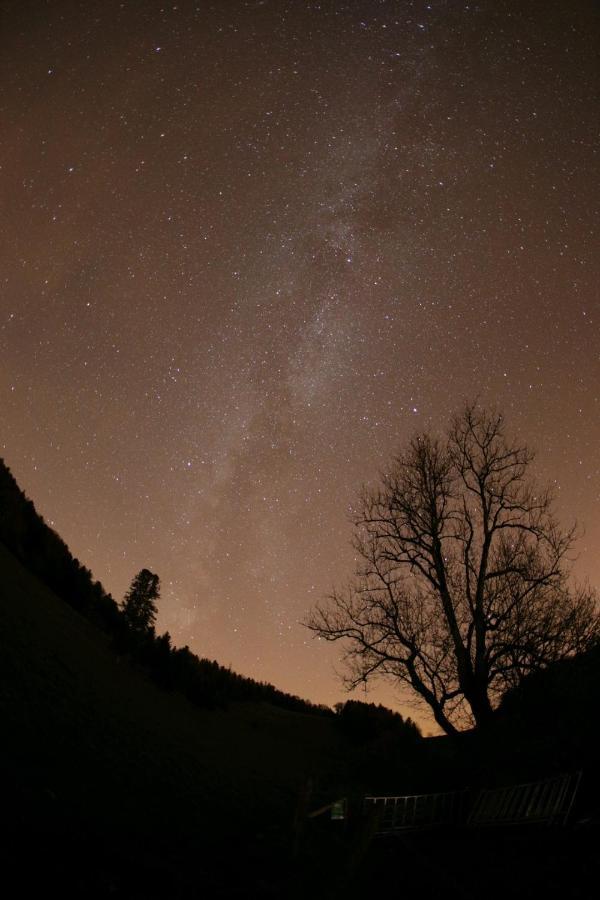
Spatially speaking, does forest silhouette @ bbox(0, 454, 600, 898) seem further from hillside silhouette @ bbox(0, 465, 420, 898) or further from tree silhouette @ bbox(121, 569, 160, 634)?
tree silhouette @ bbox(121, 569, 160, 634)

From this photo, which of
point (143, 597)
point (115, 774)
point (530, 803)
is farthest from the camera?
point (143, 597)

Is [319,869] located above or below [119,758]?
above

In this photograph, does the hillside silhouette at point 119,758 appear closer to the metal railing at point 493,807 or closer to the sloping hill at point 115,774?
the sloping hill at point 115,774

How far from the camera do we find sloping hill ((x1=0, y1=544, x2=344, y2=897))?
5246mm

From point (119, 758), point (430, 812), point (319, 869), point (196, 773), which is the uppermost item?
point (430, 812)

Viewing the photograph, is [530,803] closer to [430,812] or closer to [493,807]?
[493,807]

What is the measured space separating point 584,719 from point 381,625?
4.91m

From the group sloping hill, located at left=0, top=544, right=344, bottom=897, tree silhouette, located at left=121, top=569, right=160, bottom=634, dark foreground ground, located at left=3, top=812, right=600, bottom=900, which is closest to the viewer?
dark foreground ground, located at left=3, top=812, right=600, bottom=900

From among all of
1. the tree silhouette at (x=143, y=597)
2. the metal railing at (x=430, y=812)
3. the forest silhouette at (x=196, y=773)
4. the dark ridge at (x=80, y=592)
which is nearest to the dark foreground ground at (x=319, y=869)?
the forest silhouette at (x=196, y=773)

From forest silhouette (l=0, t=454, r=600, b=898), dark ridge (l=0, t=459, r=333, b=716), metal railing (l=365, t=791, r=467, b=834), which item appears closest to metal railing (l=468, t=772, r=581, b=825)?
forest silhouette (l=0, t=454, r=600, b=898)

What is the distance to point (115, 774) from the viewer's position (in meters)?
9.58

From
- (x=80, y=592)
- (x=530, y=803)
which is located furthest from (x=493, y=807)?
(x=80, y=592)

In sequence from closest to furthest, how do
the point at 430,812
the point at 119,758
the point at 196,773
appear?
the point at 430,812, the point at 119,758, the point at 196,773

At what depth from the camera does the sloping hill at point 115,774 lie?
5246mm
